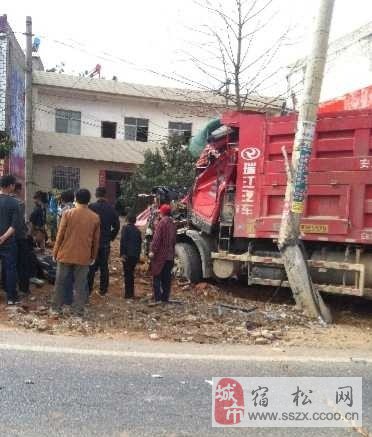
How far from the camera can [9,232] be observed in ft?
21.0

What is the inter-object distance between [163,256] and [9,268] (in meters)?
2.00

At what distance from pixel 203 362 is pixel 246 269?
3.49 m

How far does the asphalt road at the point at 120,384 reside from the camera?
3.52 metres

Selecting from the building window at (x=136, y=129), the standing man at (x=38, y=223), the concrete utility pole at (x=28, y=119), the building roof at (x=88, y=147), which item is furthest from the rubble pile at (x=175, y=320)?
the building window at (x=136, y=129)

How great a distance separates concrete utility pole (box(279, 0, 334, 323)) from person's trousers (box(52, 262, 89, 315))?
2.58 metres

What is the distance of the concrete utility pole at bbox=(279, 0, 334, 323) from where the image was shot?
6941 millimetres

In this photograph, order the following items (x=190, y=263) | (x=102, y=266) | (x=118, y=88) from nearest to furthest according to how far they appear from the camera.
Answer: (x=102, y=266) → (x=190, y=263) → (x=118, y=88)

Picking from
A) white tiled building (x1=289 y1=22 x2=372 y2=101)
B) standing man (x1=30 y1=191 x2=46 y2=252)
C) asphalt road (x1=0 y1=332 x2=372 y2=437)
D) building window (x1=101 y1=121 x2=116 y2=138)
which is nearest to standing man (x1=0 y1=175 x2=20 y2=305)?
asphalt road (x1=0 y1=332 x2=372 y2=437)

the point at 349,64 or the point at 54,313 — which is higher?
the point at 349,64

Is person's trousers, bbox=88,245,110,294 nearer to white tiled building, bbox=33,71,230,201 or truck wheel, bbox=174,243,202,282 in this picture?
truck wheel, bbox=174,243,202,282

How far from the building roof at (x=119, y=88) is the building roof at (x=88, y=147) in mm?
2112

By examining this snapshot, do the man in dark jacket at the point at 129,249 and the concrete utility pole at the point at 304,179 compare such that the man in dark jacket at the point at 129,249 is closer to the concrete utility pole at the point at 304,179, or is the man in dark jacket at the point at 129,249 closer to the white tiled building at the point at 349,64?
the concrete utility pole at the point at 304,179

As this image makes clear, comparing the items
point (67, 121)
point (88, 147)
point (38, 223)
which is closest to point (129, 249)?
point (38, 223)

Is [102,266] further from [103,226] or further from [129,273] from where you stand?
[103,226]
